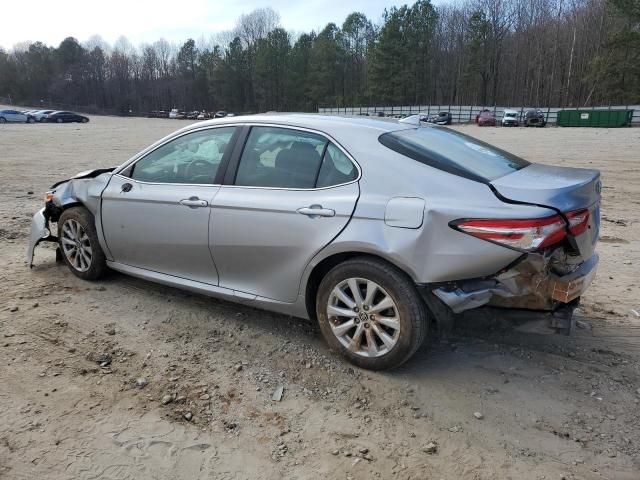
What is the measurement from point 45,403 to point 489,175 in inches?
119

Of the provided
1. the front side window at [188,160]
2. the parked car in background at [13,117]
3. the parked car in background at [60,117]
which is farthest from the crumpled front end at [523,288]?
the parked car in background at [60,117]

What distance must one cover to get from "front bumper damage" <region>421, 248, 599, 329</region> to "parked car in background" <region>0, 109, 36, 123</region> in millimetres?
53649

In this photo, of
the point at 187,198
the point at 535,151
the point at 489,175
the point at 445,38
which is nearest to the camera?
the point at 489,175

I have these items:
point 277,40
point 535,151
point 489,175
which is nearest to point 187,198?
point 489,175

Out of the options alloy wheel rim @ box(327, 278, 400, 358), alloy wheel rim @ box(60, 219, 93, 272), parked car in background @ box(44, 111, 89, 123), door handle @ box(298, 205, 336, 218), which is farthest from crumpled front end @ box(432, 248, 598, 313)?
parked car in background @ box(44, 111, 89, 123)

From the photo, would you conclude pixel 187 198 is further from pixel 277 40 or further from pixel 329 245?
pixel 277 40

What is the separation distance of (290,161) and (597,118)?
4639 centimetres

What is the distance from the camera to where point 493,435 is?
2.79 metres

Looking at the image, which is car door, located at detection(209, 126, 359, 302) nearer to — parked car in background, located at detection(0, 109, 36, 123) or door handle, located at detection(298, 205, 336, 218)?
door handle, located at detection(298, 205, 336, 218)

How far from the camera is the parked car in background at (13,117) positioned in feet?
153

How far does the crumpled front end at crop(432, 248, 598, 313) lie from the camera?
9.66 feet

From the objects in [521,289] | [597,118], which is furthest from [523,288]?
[597,118]

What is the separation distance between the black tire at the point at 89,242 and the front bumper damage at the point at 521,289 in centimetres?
311

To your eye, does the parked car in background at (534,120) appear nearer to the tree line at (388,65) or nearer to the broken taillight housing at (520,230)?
the tree line at (388,65)
